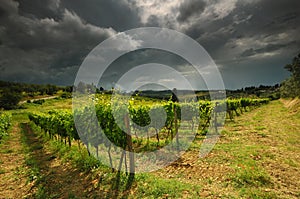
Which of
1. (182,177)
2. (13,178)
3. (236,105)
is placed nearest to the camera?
(182,177)

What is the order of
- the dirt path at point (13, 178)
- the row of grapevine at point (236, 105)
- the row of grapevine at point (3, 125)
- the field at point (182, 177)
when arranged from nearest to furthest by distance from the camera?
1. the field at point (182, 177)
2. the dirt path at point (13, 178)
3. the row of grapevine at point (3, 125)
4. the row of grapevine at point (236, 105)

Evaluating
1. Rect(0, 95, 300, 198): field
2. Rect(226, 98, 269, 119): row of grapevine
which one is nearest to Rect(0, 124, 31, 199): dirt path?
Rect(0, 95, 300, 198): field

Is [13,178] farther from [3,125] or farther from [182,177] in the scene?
[3,125]

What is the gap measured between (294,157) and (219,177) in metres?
4.47

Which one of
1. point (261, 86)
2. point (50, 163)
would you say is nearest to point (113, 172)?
point (50, 163)

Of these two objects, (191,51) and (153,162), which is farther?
(191,51)

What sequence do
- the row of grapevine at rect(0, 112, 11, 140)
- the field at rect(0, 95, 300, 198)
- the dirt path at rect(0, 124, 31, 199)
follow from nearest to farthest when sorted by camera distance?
the field at rect(0, 95, 300, 198)
the dirt path at rect(0, 124, 31, 199)
the row of grapevine at rect(0, 112, 11, 140)

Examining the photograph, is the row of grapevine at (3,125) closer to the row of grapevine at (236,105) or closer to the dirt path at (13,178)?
the dirt path at (13,178)

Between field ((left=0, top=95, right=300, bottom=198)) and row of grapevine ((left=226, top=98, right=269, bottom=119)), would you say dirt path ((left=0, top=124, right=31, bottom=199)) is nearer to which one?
field ((left=0, top=95, right=300, bottom=198))

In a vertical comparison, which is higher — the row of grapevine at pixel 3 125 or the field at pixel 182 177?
the field at pixel 182 177

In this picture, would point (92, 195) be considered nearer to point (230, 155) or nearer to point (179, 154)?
point (179, 154)

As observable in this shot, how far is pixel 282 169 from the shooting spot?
7062 mm

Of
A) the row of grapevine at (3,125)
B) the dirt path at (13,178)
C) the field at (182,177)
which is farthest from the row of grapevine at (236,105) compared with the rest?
the row of grapevine at (3,125)

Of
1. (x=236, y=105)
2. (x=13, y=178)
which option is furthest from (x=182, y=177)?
(x=236, y=105)
